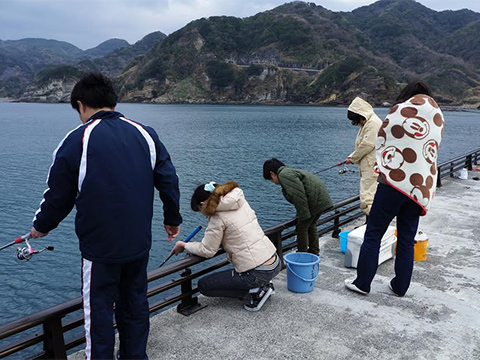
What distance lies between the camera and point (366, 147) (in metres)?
5.56

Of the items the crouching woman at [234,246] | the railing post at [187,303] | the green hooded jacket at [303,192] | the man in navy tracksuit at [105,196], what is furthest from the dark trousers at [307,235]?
the man in navy tracksuit at [105,196]

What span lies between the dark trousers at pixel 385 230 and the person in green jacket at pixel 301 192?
2.87 feet

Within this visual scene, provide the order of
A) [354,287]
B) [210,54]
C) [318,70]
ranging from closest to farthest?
1. [354,287]
2. [318,70]
3. [210,54]

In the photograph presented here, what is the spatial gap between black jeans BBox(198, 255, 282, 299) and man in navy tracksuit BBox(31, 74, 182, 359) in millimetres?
1270

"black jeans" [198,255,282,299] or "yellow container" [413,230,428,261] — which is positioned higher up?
"black jeans" [198,255,282,299]

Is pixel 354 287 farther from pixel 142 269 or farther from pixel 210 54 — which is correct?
pixel 210 54

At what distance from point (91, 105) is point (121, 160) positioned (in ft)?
1.58

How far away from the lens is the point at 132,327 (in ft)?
10.00

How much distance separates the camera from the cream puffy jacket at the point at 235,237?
3854mm

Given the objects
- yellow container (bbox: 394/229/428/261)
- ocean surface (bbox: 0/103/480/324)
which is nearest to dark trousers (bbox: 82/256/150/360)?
yellow container (bbox: 394/229/428/261)

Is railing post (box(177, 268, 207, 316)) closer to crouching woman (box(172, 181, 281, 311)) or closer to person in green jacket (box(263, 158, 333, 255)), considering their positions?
crouching woman (box(172, 181, 281, 311))

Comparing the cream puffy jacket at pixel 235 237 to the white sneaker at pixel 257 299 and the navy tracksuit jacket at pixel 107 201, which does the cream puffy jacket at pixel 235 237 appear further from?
the navy tracksuit jacket at pixel 107 201

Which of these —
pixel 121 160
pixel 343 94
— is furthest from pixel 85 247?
pixel 343 94

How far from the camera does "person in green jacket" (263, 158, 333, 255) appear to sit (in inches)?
188
